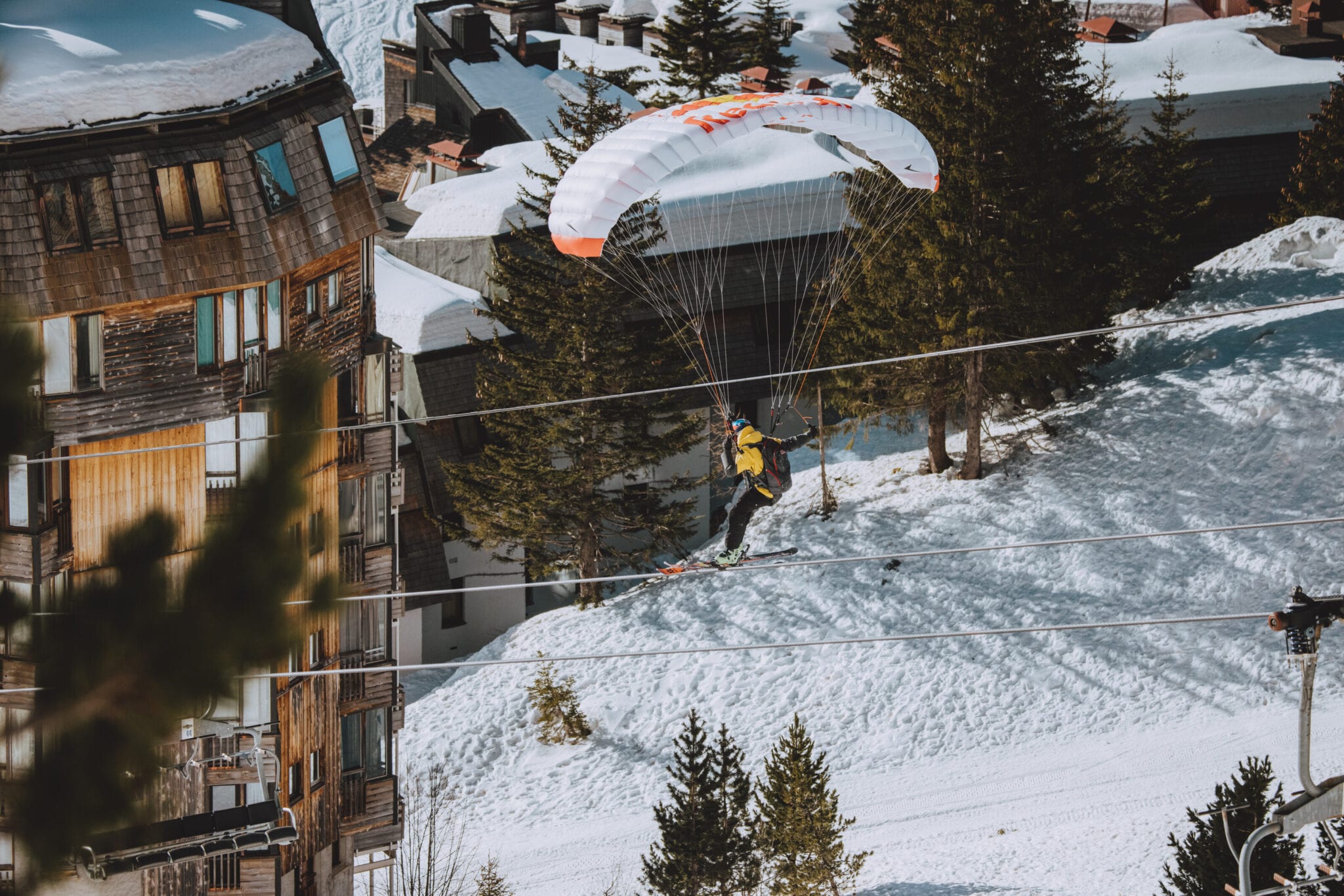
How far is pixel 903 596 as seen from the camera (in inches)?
1040

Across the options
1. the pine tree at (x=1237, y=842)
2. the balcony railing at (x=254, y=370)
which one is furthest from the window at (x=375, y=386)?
the pine tree at (x=1237, y=842)

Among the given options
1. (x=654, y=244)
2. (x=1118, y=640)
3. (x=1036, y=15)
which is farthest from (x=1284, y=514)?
(x=654, y=244)

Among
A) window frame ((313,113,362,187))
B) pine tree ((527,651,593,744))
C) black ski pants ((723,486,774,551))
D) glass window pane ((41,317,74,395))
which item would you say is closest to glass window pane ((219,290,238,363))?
glass window pane ((41,317,74,395))

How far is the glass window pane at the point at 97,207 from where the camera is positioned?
15938 millimetres

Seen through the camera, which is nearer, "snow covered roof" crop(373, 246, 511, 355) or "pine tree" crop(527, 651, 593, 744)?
"pine tree" crop(527, 651, 593, 744)

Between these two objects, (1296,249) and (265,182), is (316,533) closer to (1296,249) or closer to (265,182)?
(265,182)

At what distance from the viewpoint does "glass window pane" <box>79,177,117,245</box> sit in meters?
15.9

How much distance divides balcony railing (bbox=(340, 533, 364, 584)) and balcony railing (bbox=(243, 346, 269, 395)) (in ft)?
8.56

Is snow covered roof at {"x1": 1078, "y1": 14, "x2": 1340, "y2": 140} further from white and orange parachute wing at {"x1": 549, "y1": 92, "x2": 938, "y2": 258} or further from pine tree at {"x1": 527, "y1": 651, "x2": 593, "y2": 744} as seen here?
pine tree at {"x1": 527, "y1": 651, "x2": 593, "y2": 744}

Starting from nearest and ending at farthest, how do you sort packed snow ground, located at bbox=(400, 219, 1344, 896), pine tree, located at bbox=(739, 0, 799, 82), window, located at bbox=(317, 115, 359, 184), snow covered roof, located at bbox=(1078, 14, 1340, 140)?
window, located at bbox=(317, 115, 359, 184) → packed snow ground, located at bbox=(400, 219, 1344, 896) → snow covered roof, located at bbox=(1078, 14, 1340, 140) → pine tree, located at bbox=(739, 0, 799, 82)

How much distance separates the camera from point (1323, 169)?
32500mm

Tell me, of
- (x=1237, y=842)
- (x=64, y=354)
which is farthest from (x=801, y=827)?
(x=64, y=354)

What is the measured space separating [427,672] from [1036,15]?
51.3 feet

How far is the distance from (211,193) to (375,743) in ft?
24.4
